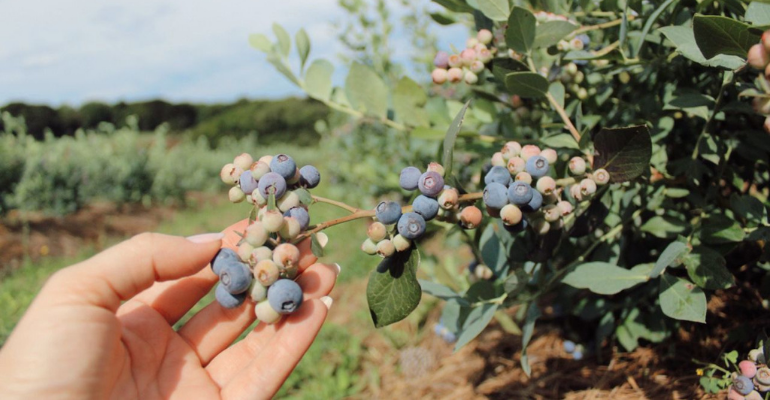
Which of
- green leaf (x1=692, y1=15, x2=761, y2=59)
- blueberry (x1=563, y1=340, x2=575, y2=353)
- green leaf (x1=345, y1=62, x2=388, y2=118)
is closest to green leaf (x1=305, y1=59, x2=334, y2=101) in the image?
green leaf (x1=345, y1=62, x2=388, y2=118)

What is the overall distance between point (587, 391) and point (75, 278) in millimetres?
1388

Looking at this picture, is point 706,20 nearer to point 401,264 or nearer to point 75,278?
point 401,264

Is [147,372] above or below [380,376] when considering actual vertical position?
above

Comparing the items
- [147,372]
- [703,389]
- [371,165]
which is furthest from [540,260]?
[371,165]

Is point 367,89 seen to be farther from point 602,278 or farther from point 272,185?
point 602,278

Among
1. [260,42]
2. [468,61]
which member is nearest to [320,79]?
[260,42]

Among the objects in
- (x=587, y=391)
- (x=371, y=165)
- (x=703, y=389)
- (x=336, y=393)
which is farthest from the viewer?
(x=371, y=165)

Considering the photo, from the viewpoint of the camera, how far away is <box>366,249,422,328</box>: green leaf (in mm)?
918

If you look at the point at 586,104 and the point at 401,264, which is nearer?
the point at 401,264

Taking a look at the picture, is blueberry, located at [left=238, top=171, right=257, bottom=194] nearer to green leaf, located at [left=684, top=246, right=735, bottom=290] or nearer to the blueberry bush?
the blueberry bush

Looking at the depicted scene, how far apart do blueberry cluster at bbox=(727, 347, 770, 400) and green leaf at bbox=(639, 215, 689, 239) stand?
1.04 feet

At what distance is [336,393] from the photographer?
7.38 feet

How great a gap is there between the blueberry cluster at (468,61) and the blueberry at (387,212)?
1.50 ft

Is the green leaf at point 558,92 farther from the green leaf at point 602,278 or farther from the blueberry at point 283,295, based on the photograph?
the blueberry at point 283,295
